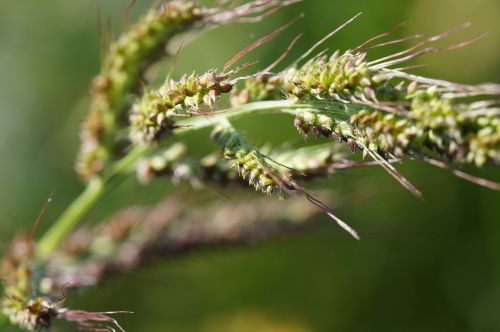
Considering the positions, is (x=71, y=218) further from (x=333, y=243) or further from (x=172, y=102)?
(x=333, y=243)

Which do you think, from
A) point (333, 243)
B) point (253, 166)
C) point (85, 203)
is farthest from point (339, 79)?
point (333, 243)

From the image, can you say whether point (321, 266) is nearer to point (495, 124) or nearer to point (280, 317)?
point (280, 317)

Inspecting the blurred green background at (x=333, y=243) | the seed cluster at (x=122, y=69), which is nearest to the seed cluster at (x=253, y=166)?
the seed cluster at (x=122, y=69)

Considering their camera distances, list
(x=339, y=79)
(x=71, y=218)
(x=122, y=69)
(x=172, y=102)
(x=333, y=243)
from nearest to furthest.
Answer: (x=339, y=79) < (x=172, y=102) < (x=122, y=69) < (x=71, y=218) < (x=333, y=243)

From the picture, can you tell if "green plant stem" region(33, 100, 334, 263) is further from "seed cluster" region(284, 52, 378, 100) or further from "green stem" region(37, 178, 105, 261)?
"seed cluster" region(284, 52, 378, 100)

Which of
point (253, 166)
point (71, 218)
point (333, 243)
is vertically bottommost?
point (333, 243)

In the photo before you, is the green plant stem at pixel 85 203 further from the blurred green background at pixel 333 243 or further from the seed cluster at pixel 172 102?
the blurred green background at pixel 333 243

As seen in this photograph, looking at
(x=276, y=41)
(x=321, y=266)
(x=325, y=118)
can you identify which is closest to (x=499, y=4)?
(x=276, y=41)
